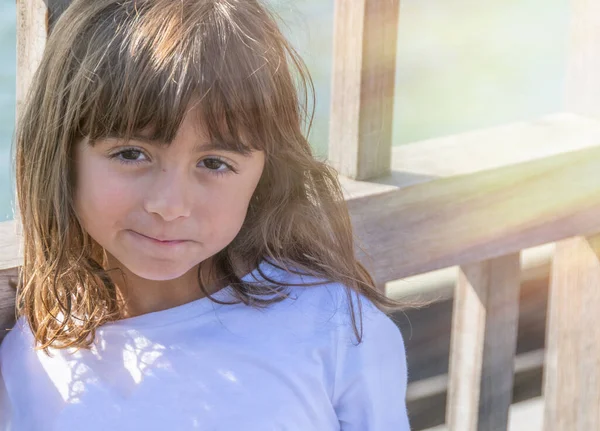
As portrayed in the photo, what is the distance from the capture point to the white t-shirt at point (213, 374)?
1.31 m

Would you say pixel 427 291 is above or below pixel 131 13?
below

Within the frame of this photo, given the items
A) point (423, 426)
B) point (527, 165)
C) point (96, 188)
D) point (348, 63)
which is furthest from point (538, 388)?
point (96, 188)

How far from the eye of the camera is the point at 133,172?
47.7 inches

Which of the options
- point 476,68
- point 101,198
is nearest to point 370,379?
point 101,198

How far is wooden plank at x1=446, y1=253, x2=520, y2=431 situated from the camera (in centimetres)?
184

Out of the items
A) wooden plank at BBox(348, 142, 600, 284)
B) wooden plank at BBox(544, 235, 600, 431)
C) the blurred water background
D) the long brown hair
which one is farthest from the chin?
the blurred water background

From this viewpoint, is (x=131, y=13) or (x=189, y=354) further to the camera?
(x=189, y=354)

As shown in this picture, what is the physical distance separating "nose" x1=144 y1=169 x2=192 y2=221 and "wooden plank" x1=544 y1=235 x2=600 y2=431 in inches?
39.4

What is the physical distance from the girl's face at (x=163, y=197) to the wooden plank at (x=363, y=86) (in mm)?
295

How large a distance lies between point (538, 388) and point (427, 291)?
21.1 inches

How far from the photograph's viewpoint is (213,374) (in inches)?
52.6

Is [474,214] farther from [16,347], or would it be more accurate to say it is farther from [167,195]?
[16,347]

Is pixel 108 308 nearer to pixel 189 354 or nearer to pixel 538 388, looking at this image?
pixel 189 354

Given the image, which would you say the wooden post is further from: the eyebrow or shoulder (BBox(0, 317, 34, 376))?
the eyebrow
